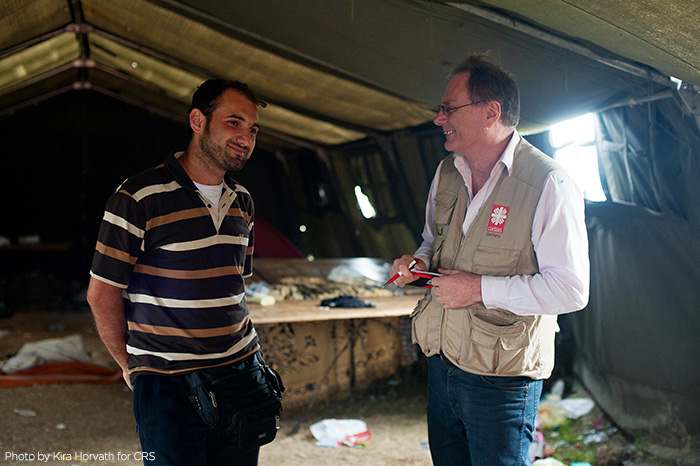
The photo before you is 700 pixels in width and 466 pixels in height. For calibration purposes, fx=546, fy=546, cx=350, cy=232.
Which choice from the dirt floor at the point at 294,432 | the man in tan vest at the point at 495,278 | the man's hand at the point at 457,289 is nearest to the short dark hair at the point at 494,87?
the man in tan vest at the point at 495,278

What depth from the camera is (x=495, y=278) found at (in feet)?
5.36

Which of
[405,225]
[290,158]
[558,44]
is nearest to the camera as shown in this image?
[558,44]

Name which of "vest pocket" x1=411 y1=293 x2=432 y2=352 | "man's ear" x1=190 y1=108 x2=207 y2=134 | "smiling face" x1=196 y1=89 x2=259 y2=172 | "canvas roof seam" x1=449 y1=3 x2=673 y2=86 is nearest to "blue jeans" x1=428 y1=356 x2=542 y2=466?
"vest pocket" x1=411 y1=293 x2=432 y2=352

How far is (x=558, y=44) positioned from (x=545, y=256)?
1363 millimetres

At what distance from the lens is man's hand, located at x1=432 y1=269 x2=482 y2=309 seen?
165 cm

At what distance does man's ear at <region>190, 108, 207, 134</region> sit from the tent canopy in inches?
47.0

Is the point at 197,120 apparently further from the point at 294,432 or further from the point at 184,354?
the point at 294,432

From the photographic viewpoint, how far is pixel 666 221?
2959 millimetres

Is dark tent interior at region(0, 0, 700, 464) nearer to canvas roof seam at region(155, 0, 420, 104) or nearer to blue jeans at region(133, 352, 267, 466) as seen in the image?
canvas roof seam at region(155, 0, 420, 104)

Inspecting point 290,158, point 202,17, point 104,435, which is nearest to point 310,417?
point 104,435

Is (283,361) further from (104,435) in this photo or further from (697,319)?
(697,319)

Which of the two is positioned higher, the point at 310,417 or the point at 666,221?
the point at 666,221

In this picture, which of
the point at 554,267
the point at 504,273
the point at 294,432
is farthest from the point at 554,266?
the point at 294,432

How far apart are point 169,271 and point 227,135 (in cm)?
51
